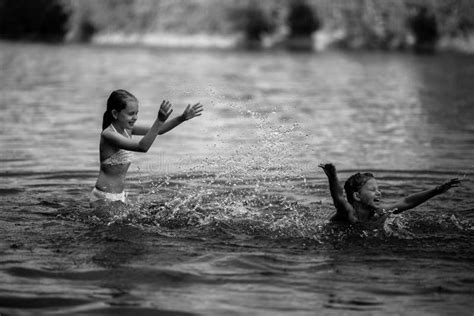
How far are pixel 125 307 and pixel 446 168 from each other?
7.30 m

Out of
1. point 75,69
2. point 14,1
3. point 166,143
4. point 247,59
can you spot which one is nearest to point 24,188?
point 166,143

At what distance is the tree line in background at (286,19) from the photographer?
49219mm

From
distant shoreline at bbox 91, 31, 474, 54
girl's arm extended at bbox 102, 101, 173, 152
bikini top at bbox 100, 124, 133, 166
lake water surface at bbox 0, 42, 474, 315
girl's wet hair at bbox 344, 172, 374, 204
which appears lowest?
lake water surface at bbox 0, 42, 474, 315

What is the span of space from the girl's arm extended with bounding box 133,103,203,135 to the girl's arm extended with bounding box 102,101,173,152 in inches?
7.3

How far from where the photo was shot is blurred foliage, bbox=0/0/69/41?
6159 centimetres

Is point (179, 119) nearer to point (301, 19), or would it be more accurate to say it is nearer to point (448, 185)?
point (448, 185)

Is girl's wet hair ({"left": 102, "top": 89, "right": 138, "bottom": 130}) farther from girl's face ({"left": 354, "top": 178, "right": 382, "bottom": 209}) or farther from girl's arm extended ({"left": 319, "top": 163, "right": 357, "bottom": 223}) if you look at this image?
girl's face ({"left": 354, "top": 178, "right": 382, "bottom": 209})

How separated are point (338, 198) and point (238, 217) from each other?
131cm

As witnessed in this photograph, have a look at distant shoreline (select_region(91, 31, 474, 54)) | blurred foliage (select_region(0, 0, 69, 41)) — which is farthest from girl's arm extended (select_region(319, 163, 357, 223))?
blurred foliage (select_region(0, 0, 69, 41))

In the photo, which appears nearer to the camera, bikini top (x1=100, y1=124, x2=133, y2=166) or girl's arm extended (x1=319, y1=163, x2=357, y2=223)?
girl's arm extended (x1=319, y1=163, x2=357, y2=223)

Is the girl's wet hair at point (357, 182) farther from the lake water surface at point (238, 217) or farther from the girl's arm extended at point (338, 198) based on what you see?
the lake water surface at point (238, 217)

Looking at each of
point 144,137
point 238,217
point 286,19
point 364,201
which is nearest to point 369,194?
point 364,201

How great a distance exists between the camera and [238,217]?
873cm

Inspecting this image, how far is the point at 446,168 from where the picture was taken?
12289 millimetres
